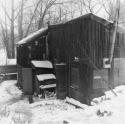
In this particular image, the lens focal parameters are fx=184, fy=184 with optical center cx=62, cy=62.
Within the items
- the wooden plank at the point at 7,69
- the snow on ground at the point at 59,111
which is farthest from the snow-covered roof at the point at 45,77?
the wooden plank at the point at 7,69

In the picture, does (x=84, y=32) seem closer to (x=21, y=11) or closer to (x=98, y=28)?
(x=98, y=28)

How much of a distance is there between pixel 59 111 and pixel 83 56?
3915mm

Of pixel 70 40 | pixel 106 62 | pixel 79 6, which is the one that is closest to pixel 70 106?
pixel 106 62

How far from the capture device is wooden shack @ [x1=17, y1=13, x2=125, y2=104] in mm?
11828

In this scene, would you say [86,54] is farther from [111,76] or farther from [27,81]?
[27,81]

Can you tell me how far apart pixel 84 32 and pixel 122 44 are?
3947 millimetres

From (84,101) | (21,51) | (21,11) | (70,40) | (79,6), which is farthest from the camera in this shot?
(79,6)

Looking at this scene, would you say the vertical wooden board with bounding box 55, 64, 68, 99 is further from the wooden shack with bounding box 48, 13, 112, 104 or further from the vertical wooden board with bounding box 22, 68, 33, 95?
the vertical wooden board with bounding box 22, 68, 33, 95

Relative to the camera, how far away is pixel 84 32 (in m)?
12.1

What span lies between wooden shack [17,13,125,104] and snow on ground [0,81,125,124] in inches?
40.7

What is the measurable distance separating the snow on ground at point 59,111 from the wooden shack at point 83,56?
3.40ft

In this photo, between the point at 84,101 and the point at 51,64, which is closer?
the point at 84,101

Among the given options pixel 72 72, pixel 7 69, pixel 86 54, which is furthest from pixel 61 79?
pixel 7 69

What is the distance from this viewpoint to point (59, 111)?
35.6 feet
